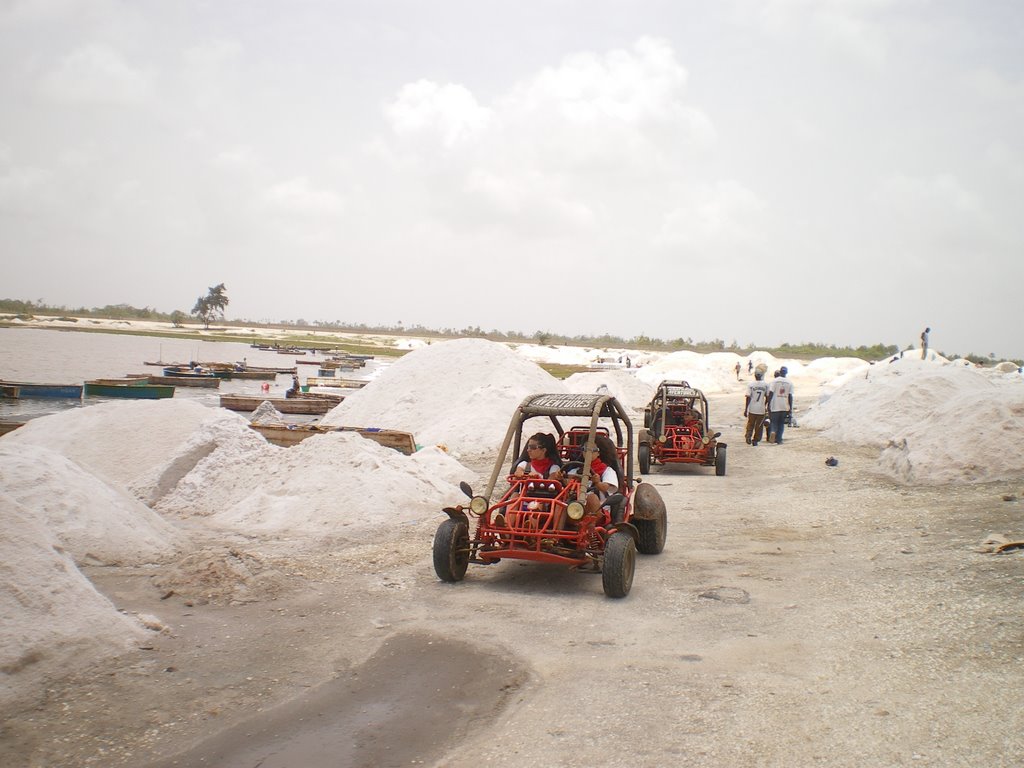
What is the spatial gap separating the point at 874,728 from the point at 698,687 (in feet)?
3.55

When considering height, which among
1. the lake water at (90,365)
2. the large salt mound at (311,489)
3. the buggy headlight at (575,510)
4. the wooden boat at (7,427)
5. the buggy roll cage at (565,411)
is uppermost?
the buggy roll cage at (565,411)

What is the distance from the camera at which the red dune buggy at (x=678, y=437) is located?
17.0 meters

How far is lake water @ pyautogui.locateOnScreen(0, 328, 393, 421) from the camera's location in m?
35.0

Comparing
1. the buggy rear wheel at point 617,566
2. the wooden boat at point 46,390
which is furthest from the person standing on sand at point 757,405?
the wooden boat at point 46,390

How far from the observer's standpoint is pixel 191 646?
585 cm

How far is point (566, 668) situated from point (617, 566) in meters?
1.75

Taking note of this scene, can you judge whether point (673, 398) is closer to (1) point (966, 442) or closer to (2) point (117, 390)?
(1) point (966, 442)

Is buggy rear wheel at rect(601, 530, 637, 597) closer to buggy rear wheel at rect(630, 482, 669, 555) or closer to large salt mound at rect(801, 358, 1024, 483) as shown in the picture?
buggy rear wheel at rect(630, 482, 669, 555)

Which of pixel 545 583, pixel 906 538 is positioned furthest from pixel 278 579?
pixel 906 538

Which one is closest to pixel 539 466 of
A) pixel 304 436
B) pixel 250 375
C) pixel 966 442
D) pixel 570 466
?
pixel 570 466

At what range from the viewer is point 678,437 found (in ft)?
57.1

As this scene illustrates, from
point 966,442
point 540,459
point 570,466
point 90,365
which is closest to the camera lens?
point 540,459

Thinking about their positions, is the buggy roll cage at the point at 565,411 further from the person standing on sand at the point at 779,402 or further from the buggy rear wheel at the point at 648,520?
the person standing on sand at the point at 779,402

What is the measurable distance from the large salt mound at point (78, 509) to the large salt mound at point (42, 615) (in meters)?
1.96
